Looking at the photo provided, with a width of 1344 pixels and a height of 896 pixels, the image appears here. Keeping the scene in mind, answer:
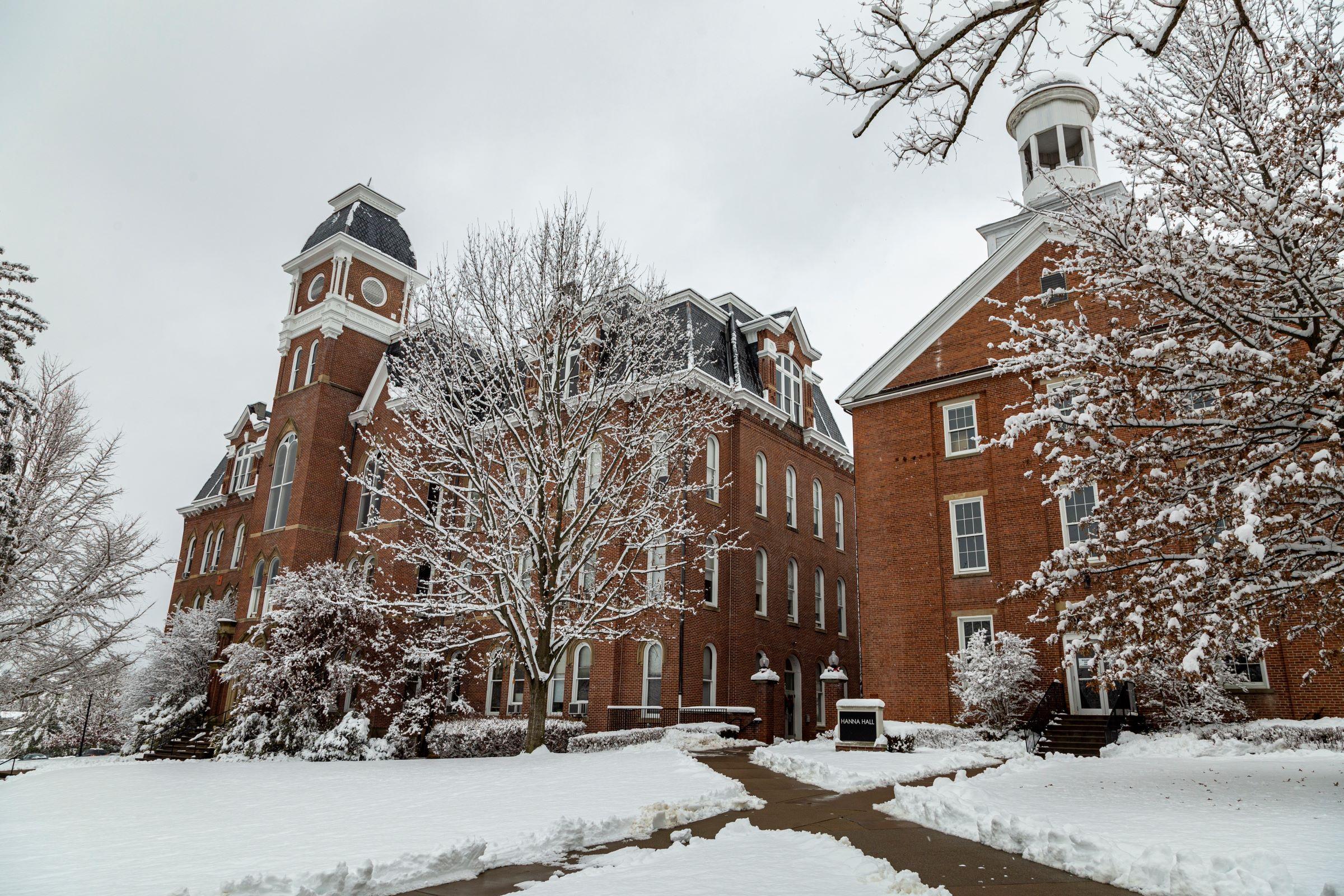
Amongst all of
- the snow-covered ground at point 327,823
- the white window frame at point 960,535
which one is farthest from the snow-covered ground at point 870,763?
the white window frame at point 960,535

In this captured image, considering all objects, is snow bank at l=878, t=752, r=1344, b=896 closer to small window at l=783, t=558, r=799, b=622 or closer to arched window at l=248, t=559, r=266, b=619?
small window at l=783, t=558, r=799, b=622

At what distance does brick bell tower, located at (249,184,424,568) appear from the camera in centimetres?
3303

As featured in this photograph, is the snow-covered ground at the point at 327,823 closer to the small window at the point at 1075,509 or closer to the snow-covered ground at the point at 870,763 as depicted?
the snow-covered ground at the point at 870,763

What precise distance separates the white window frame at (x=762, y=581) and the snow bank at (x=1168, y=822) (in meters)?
15.0

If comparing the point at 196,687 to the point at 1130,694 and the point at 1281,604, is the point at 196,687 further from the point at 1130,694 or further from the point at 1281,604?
the point at 1281,604

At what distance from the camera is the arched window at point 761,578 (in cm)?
2867

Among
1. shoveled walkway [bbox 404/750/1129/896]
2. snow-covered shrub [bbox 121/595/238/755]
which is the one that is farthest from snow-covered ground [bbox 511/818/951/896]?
snow-covered shrub [bbox 121/595/238/755]

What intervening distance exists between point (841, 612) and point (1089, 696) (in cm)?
1362

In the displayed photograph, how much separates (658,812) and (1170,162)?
11.1 metres

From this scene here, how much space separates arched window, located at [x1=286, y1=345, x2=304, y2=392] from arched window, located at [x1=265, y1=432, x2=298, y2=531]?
2.46 meters

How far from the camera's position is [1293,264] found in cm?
920

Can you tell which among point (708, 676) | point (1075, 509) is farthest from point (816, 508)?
point (1075, 509)

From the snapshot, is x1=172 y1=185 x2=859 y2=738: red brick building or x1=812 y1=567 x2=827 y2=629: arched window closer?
x1=172 y1=185 x2=859 y2=738: red brick building

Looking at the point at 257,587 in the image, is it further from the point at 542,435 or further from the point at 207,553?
the point at 542,435
